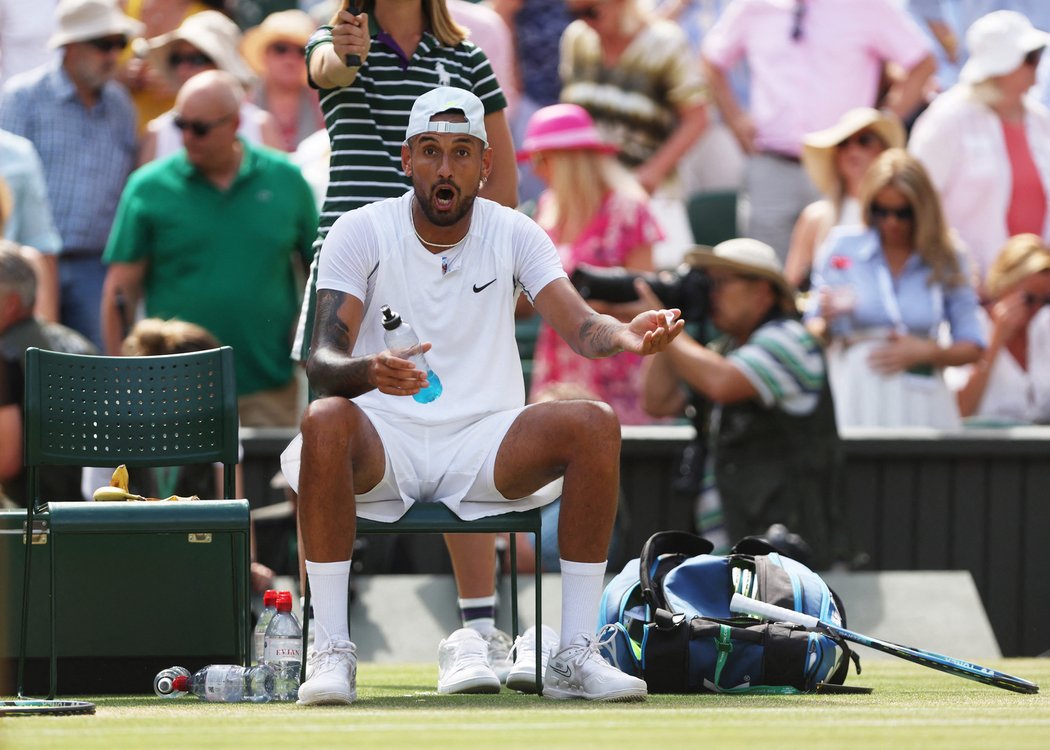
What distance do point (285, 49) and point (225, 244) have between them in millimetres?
2030

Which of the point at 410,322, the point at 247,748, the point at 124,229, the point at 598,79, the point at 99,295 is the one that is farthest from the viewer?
the point at 598,79

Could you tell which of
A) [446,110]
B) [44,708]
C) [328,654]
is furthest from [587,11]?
[44,708]

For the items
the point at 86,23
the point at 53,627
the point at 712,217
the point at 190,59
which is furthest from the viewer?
the point at 712,217

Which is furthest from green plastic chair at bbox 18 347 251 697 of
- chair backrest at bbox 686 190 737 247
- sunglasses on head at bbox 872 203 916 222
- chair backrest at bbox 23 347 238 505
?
chair backrest at bbox 686 190 737 247

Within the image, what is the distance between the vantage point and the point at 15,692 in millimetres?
5598

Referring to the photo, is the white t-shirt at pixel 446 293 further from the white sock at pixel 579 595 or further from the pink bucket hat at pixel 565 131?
the pink bucket hat at pixel 565 131

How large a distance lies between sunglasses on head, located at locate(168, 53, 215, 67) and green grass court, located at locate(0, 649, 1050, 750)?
4.46 m

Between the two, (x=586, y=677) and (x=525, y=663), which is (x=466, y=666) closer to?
(x=525, y=663)

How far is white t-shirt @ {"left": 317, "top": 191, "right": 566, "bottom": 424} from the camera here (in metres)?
5.28

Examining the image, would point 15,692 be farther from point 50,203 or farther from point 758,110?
point 758,110

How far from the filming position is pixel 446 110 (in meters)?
5.27

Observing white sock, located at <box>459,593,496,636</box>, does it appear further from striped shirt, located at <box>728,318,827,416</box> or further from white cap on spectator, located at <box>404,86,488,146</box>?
striped shirt, located at <box>728,318,827,416</box>

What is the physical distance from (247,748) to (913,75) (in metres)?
6.89

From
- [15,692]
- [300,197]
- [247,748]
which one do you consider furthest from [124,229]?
[247,748]
